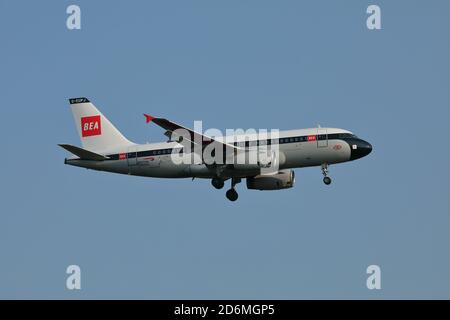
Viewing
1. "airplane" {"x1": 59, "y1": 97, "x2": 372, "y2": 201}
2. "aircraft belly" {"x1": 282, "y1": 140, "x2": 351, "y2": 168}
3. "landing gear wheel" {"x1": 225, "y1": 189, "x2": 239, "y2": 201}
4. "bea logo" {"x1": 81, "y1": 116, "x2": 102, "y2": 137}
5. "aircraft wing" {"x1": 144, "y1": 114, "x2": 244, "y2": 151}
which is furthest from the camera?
"bea logo" {"x1": 81, "y1": 116, "x2": 102, "y2": 137}

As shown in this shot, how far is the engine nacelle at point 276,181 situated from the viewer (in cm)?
6706

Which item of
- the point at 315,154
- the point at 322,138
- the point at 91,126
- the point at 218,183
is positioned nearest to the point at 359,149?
the point at 322,138

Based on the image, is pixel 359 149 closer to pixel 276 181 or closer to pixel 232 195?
pixel 276 181

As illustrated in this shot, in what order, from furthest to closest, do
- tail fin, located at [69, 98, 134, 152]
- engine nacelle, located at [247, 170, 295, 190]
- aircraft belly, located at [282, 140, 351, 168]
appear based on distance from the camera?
tail fin, located at [69, 98, 134, 152], engine nacelle, located at [247, 170, 295, 190], aircraft belly, located at [282, 140, 351, 168]

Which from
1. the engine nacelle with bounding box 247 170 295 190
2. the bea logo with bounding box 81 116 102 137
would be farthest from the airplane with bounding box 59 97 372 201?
the bea logo with bounding box 81 116 102 137

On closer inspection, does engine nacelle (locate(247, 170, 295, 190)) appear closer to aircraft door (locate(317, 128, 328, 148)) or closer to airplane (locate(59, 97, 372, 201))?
airplane (locate(59, 97, 372, 201))

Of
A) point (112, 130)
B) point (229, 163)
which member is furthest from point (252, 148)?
point (112, 130)

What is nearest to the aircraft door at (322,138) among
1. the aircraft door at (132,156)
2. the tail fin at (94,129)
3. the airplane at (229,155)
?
the airplane at (229,155)

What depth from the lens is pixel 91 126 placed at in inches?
2783

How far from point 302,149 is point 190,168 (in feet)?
25.5

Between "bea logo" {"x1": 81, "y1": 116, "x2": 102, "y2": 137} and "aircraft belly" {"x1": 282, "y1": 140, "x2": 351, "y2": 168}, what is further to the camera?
"bea logo" {"x1": 81, "y1": 116, "x2": 102, "y2": 137}

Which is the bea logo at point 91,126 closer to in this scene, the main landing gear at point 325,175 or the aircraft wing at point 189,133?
the aircraft wing at point 189,133

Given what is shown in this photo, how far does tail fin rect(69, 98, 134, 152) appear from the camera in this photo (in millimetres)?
68938

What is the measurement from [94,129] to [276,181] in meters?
14.3
